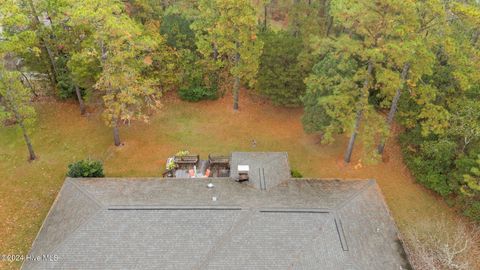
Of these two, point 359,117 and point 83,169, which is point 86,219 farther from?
point 359,117

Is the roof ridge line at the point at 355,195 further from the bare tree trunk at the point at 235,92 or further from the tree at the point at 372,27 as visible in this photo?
the bare tree trunk at the point at 235,92

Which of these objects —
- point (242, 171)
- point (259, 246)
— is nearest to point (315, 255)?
point (259, 246)

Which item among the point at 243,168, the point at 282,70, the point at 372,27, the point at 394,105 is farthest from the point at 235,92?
the point at 372,27

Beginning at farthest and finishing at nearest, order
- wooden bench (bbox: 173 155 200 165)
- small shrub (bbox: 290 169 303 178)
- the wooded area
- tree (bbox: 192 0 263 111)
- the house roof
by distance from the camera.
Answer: tree (bbox: 192 0 263 111) < wooden bench (bbox: 173 155 200 165) < small shrub (bbox: 290 169 303 178) < the wooded area < the house roof

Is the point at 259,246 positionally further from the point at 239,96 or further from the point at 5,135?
the point at 5,135

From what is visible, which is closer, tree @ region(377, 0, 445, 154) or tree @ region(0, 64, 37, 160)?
tree @ region(377, 0, 445, 154)

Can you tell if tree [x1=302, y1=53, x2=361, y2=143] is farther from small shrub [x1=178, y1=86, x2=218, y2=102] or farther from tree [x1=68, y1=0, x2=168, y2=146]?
tree [x1=68, y1=0, x2=168, y2=146]

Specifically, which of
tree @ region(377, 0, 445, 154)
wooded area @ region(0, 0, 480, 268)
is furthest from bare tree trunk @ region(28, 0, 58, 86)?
tree @ region(377, 0, 445, 154)
